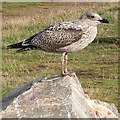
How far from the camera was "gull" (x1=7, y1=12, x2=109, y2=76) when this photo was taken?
7484mm

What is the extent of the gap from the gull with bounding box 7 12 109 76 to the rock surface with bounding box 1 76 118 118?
37 centimetres

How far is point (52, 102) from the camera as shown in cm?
677

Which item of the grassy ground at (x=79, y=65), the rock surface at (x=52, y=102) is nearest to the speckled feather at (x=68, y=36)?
the rock surface at (x=52, y=102)

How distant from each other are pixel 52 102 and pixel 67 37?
3.93ft

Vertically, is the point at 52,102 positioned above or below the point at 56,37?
below

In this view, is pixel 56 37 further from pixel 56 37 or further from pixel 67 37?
pixel 67 37

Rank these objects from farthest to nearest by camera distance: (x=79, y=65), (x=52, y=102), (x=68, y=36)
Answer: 1. (x=79, y=65)
2. (x=68, y=36)
3. (x=52, y=102)

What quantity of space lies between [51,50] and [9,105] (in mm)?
1189

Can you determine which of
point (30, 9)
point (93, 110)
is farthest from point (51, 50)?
point (30, 9)

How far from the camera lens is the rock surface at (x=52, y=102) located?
6.69m

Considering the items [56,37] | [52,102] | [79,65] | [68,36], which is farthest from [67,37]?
[79,65]

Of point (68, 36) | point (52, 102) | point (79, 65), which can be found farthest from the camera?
point (79, 65)

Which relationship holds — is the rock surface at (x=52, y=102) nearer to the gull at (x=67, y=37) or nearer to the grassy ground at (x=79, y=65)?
the gull at (x=67, y=37)

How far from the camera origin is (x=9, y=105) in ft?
22.5
